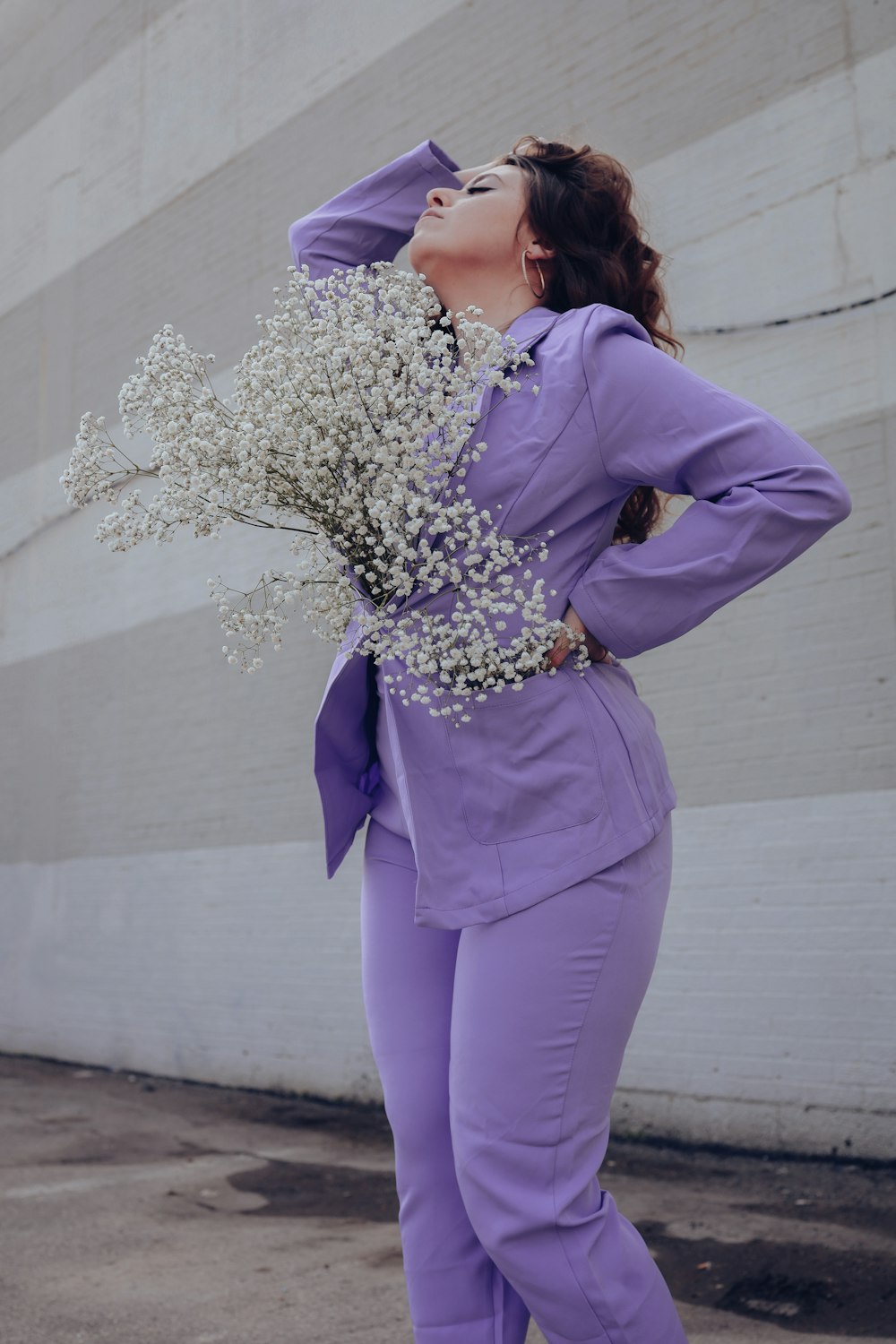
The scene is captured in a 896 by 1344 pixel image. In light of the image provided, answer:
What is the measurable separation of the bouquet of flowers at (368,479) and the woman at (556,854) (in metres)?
0.06

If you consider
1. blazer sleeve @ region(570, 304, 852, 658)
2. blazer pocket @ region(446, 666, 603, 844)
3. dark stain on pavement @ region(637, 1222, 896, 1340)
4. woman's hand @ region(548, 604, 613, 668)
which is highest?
blazer sleeve @ region(570, 304, 852, 658)

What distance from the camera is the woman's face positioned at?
1.73m

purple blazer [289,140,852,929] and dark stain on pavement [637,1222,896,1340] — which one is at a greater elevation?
purple blazer [289,140,852,929]

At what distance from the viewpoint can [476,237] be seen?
1727 millimetres

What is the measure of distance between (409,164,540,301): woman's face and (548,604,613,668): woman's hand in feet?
1.78

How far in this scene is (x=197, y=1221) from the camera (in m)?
3.82

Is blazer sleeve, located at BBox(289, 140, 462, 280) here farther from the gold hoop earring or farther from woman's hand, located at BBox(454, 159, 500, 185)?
the gold hoop earring

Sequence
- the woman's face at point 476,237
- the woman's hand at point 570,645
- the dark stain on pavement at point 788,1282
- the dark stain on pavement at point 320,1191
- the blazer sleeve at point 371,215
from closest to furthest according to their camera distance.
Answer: the woman's hand at point 570,645, the woman's face at point 476,237, the blazer sleeve at point 371,215, the dark stain on pavement at point 788,1282, the dark stain on pavement at point 320,1191

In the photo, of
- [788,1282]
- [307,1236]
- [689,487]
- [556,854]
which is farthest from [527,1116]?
[307,1236]

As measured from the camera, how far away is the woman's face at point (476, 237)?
5.67 feet

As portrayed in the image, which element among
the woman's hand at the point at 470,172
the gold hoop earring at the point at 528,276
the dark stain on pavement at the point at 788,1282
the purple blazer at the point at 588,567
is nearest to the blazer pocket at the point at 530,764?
the purple blazer at the point at 588,567

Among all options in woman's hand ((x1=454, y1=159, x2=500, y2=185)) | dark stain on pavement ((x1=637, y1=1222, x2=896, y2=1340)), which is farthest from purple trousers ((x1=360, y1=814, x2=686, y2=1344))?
dark stain on pavement ((x1=637, y1=1222, x2=896, y2=1340))

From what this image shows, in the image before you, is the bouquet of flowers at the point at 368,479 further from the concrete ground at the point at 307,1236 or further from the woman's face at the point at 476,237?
the concrete ground at the point at 307,1236

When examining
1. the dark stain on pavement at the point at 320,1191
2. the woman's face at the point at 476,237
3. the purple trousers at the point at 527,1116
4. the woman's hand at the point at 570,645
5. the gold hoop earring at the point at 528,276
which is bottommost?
the dark stain on pavement at the point at 320,1191
